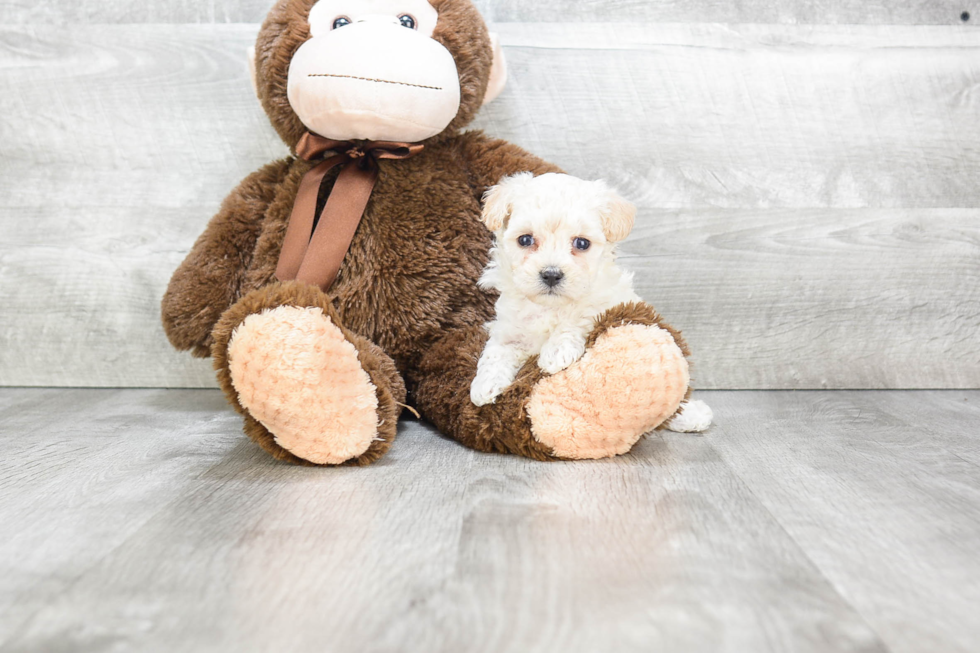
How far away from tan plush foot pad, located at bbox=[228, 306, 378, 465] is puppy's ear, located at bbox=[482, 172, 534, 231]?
242 millimetres

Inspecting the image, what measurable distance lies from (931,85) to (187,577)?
4.87ft

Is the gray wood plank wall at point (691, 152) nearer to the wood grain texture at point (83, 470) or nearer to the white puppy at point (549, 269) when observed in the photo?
the wood grain texture at point (83, 470)

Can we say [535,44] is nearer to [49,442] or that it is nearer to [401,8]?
[401,8]

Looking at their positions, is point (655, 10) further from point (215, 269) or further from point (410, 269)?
point (215, 269)

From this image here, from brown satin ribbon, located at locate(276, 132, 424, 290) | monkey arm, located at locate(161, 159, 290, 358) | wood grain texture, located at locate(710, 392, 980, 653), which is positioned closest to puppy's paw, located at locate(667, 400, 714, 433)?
wood grain texture, located at locate(710, 392, 980, 653)

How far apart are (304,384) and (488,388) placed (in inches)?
9.2

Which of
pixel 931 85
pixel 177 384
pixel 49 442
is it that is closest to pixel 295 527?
pixel 49 442

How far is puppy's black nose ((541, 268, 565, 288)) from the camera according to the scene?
95cm

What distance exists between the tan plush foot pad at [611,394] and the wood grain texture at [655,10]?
749 millimetres

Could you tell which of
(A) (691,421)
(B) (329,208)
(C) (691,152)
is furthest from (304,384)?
(C) (691,152)

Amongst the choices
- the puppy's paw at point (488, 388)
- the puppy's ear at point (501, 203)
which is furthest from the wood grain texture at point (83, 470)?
the puppy's ear at point (501, 203)

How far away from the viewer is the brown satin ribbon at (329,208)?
1148mm

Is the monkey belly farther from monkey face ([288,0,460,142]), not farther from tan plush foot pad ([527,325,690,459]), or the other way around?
tan plush foot pad ([527,325,690,459])

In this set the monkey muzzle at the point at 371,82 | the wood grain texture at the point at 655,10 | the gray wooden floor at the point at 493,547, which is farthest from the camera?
the wood grain texture at the point at 655,10
